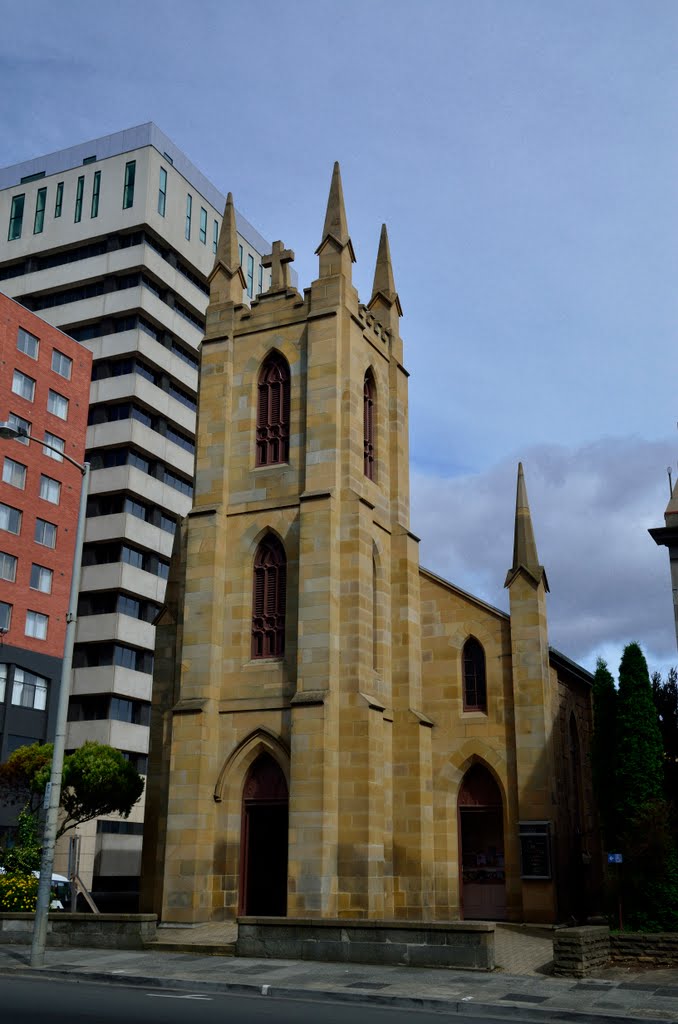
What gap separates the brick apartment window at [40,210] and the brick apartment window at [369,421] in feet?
159

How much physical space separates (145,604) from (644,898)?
47631 millimetres

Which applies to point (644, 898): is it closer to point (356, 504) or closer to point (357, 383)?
point (356, 504)

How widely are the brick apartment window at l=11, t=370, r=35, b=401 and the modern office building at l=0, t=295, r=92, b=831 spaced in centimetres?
6

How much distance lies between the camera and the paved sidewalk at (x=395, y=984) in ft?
51.6

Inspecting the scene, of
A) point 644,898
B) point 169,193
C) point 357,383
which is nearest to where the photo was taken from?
point 644,898

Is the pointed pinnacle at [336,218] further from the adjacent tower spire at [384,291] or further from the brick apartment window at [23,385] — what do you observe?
the brick apartment window at [23,385]

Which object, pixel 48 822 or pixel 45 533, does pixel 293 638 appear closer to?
pixel 48 822

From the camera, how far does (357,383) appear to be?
30.8 meters

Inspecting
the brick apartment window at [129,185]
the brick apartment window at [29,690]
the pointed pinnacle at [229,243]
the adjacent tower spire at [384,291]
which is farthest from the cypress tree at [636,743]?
the brick apartment window at [129,185]

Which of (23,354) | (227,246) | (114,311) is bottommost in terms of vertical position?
(227,246)

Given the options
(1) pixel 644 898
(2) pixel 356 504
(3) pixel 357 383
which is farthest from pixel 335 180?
(1) pixel 644 898

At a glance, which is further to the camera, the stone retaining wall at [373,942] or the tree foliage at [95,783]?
the tree foliage at [95,783]

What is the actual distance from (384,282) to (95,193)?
4311cm

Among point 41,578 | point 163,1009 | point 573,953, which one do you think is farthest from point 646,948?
point 41,578
